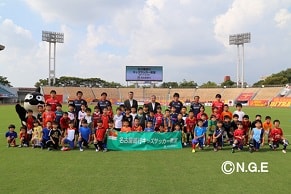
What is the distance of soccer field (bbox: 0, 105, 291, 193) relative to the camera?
16.8ft

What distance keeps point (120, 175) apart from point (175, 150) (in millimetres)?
3291

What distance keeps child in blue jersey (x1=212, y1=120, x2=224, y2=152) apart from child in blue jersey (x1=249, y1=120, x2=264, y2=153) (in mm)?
889

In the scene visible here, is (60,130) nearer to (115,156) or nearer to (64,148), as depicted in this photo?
(64,148)

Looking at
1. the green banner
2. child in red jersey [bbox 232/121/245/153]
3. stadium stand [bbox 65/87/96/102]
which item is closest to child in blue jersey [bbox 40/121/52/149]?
the green banner

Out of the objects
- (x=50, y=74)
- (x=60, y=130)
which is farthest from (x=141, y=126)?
(x=50, y=74)

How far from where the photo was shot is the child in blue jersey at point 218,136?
897 cm

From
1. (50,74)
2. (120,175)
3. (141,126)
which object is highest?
(50,74)

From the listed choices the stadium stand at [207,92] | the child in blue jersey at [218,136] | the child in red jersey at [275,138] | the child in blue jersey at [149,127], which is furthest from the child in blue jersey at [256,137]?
the stadium stand at [207,92]

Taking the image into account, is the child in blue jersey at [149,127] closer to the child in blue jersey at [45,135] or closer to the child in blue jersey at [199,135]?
the child in blue jersey at [199,135]

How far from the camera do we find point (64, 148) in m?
8.98

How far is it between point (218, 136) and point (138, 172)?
12.0 ft

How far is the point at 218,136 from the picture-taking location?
9039 mm

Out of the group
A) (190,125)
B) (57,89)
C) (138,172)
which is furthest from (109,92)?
(138,172)

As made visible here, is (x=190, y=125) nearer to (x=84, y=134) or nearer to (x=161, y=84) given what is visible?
(x=84, y=134)
